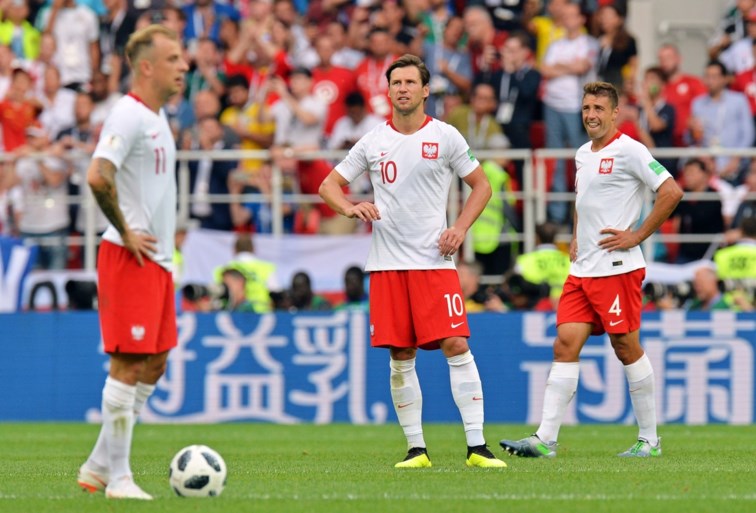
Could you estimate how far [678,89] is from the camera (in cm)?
2086

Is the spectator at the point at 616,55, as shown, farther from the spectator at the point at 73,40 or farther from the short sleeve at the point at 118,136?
the short sleeve at the point at 118,136

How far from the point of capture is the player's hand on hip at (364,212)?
10.4 metres

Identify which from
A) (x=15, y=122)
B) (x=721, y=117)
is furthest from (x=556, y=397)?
(x=15, y=122)

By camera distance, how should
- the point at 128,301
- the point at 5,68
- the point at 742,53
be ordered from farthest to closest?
1. the point at 5,68
2. the point at 742,53
3. the point at 128,301

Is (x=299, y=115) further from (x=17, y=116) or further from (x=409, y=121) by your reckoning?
(x=409, y=121)

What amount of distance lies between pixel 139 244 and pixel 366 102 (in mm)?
12530

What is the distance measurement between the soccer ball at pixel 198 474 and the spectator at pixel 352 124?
11420 millimetres

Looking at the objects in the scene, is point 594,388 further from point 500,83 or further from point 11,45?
point 11,45

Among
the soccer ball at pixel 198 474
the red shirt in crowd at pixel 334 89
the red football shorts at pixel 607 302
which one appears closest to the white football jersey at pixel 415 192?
the red football shorts at pixel 607 302

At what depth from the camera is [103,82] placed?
70.9ft

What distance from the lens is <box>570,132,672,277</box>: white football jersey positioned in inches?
448

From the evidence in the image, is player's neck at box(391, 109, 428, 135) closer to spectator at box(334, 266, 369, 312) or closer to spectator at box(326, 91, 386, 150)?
spectator at box(334, 266, 369, 312)

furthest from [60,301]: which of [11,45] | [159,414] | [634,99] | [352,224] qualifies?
[634,99]

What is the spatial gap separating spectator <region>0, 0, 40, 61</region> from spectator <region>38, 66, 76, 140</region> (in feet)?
3.84
